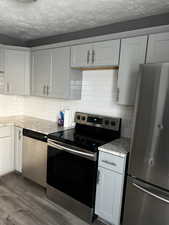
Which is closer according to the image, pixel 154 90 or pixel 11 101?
pixel 154 90

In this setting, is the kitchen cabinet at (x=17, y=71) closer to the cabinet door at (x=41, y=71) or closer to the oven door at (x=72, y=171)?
the cabinet door at (x=41, y=71)

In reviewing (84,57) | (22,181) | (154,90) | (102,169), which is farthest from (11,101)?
(154,90)

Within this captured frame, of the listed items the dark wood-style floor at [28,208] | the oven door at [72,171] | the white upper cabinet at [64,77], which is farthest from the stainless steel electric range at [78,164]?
the white upper cabinet at [64,77]

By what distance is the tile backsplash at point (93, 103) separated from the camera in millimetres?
2344

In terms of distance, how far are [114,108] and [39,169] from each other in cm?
146

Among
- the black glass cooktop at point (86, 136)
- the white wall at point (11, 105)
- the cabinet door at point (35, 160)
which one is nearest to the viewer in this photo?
the black glass cooktop at point (86, 136)

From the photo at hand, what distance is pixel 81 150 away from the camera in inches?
76.9

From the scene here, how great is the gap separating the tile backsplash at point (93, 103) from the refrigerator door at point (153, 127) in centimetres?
73

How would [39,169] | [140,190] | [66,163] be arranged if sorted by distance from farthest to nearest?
[39,169] → [66,163] → [140,190]

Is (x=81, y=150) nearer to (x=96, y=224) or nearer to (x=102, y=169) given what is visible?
(x=102, y=169)

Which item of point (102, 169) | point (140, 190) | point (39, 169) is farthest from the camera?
point (39, 169)

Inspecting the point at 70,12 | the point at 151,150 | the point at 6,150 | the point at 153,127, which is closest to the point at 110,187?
the point at 151,150

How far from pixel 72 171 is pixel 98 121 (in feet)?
2.63

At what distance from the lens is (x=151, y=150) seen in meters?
1.48
